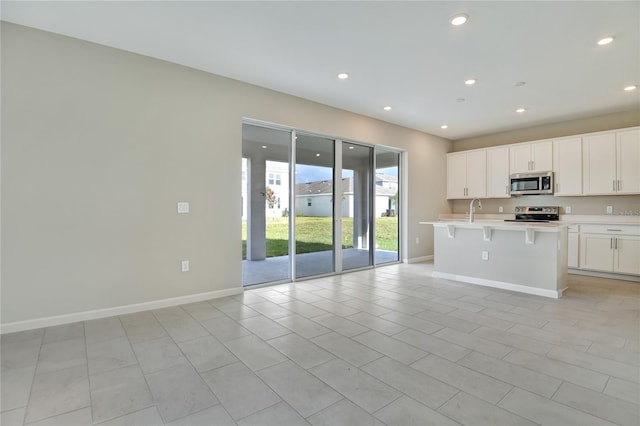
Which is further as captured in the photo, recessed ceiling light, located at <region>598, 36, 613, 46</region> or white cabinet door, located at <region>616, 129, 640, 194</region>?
white cabinet door, located at <region>616, 129, 640, 194</region>

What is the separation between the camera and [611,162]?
5.32 meters

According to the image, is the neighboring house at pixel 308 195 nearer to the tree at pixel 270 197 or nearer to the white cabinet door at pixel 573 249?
the tree at pixel 270 197

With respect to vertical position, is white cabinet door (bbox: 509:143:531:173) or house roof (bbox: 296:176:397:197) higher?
white cabinet door (bbox: 509:143:531:173)

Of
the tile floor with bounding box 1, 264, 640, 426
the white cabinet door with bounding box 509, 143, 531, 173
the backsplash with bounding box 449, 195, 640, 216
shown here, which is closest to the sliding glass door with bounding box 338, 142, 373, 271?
the tile floor with bounding box 1, 264, 640, 426

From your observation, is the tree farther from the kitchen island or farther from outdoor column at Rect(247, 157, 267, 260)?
the kitchen island

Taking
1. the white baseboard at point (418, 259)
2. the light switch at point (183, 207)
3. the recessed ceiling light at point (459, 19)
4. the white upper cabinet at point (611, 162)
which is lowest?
the white baseboard at point (418, 259)

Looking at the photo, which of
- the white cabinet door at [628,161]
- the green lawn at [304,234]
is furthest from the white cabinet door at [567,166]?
the green lawn at [304,234]

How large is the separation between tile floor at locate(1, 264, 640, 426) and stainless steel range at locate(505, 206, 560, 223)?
2.79m

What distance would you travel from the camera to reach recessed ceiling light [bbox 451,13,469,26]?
2.77 m

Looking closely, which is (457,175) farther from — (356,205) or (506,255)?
(506,255)

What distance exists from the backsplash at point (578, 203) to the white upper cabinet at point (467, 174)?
47 centimetres

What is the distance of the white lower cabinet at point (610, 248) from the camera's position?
4.95 meters

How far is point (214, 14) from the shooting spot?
109 inches

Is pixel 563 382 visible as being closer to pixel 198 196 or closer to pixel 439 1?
pixel 439 1
